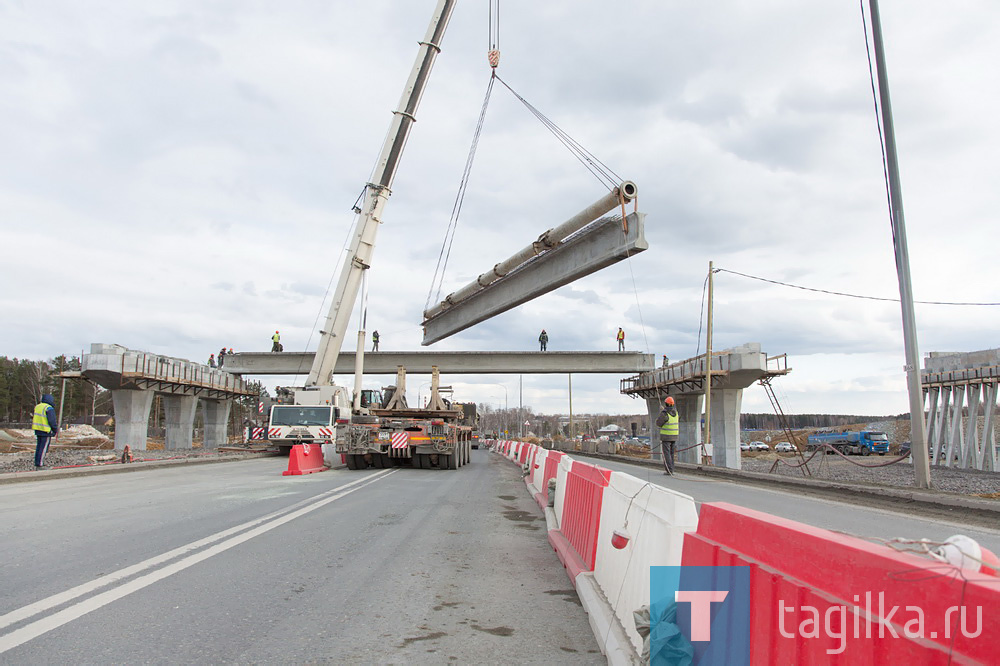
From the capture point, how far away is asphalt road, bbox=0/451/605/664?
12.4 feet

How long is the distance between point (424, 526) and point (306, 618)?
419 cm

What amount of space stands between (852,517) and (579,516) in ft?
17.2

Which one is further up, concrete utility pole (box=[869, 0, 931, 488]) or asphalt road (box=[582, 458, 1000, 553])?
concrete utility pole (box=[869, 0, 931, 488])

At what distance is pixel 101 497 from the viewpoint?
1095 centimetres

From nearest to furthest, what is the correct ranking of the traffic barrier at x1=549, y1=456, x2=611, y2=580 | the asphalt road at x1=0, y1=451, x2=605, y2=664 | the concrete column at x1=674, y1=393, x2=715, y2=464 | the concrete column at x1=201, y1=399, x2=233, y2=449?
the asphalt road at x1=0, y1=451, x2=605, y2=664 → the traffic barrier at x1=549, y1=456, x2=611, y2=580 → the concrete column at x1=674, y1=393, x2=715, y2=464 → the concrete column at x1=201, y1=399, x2=233, y2=449

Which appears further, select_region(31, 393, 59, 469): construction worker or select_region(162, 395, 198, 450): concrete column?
select_region(162, 395, 198, 450): concrete column

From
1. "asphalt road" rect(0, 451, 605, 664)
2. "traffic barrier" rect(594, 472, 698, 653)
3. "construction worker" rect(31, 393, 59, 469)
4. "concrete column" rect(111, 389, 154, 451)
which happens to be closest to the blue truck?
"concrete column" rect(111, 389, 154, 451)

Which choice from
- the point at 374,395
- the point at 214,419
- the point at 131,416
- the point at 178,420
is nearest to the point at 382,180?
the point at 374,395

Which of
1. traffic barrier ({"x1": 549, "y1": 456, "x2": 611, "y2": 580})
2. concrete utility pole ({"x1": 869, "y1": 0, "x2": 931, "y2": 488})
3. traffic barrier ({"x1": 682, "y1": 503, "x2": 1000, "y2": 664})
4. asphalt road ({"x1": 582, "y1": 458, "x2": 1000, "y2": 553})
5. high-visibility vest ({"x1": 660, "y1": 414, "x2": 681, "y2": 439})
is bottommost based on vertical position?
asphalt road ({"x1": 582, "y1": 458, "x2": 1000, "y2": 553})

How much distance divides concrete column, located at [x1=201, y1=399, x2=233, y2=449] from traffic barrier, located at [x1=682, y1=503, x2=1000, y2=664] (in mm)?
48887

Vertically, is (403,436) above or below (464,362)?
below

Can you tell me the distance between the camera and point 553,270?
17656 millimetres

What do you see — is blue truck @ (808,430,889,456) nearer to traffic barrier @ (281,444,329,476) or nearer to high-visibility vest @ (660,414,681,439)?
high-visibility vest @ (660,414,681,439)

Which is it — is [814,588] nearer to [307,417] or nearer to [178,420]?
[307,417]
